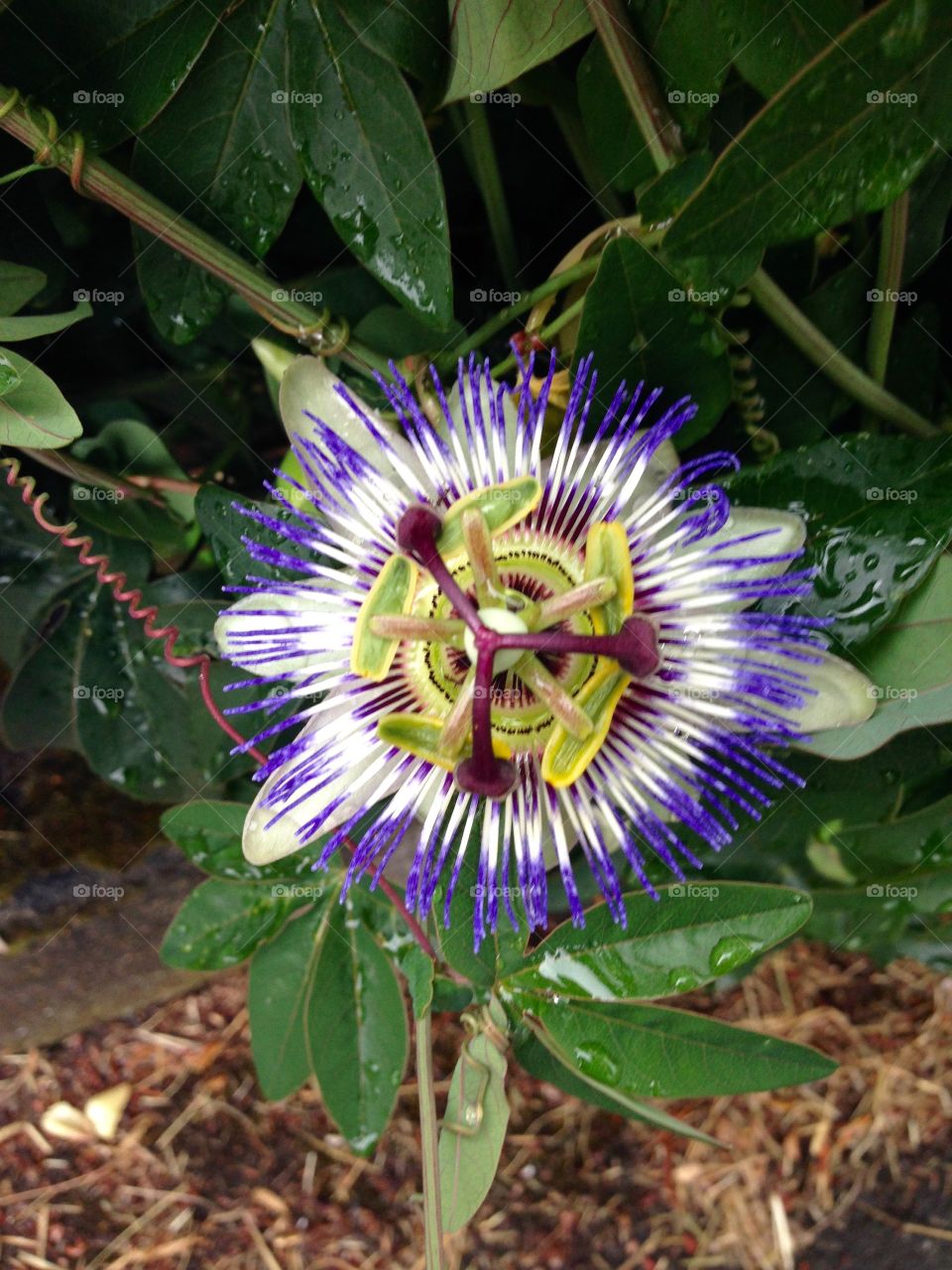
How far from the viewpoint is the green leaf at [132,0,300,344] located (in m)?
1.05

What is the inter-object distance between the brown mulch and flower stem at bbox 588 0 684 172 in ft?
4.59

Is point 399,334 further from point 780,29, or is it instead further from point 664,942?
point 664,942

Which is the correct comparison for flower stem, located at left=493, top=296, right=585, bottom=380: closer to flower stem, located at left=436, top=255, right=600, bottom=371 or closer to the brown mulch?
flower stem, located at left=436, top=255, right=600, bottom=371

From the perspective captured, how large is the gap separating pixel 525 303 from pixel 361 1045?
86cm

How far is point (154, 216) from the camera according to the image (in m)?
1.02

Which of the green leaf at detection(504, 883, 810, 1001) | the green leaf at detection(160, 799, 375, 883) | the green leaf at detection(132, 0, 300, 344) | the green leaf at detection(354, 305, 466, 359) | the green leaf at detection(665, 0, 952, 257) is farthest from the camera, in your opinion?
the green leaf at detection(160, 799, 375, 883)

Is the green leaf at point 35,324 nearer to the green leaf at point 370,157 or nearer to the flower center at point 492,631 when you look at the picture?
the green leaf at point 370,157

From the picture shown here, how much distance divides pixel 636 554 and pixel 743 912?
0.32 meters

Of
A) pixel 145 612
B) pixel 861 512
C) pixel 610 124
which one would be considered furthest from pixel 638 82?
pixel 145 612

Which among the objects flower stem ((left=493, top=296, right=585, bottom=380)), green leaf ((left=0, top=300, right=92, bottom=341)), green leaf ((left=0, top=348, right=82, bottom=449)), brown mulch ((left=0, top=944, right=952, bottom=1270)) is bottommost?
brown mulch ((left=0, top=944, right=952, bottom=1270))

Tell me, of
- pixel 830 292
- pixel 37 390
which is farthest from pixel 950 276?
pixel 37 390

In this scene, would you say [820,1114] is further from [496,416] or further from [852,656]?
[496,416]

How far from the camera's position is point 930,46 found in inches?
33.7

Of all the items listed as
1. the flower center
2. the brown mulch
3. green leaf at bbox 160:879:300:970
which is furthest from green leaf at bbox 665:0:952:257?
the brown mulch
